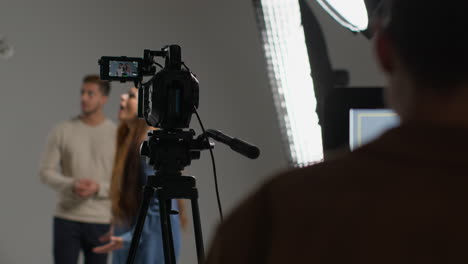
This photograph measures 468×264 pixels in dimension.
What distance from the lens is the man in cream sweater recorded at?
142 inches

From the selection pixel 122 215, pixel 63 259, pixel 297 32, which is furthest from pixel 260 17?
pixel 63 259

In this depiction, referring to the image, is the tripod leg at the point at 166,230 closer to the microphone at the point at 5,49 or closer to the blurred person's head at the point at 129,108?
the blurred person's head at the point at 129,108

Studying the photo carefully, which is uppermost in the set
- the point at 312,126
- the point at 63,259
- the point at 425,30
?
the point at 425,30

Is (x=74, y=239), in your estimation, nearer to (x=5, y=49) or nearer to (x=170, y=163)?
(x=5, y=49)

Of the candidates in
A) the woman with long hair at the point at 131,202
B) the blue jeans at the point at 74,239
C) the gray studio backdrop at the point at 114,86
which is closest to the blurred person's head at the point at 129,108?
the woman with long hair at the point at 131,202

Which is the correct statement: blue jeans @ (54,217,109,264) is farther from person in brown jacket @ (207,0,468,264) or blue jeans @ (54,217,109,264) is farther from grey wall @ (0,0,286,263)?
person in brown jacket @ (207,0,468,264)

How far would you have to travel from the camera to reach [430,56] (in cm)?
55

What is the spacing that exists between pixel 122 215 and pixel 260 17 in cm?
127

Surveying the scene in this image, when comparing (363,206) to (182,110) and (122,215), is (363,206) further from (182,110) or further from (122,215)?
(122,215)

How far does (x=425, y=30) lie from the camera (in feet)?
1.78

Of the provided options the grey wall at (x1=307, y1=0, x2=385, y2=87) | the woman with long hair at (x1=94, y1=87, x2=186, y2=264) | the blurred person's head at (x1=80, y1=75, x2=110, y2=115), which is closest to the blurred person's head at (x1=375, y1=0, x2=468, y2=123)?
the woman with long hair at (x1=94, y1=87, x2=186, y2=264)

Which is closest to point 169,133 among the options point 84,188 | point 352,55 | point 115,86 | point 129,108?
point 129,108

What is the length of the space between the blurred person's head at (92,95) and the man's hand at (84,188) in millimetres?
433

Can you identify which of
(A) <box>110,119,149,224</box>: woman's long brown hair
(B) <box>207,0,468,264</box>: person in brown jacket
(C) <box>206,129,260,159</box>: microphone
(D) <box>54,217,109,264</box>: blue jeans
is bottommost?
(D) <box>54,217,109,264</box>: blue jeans
